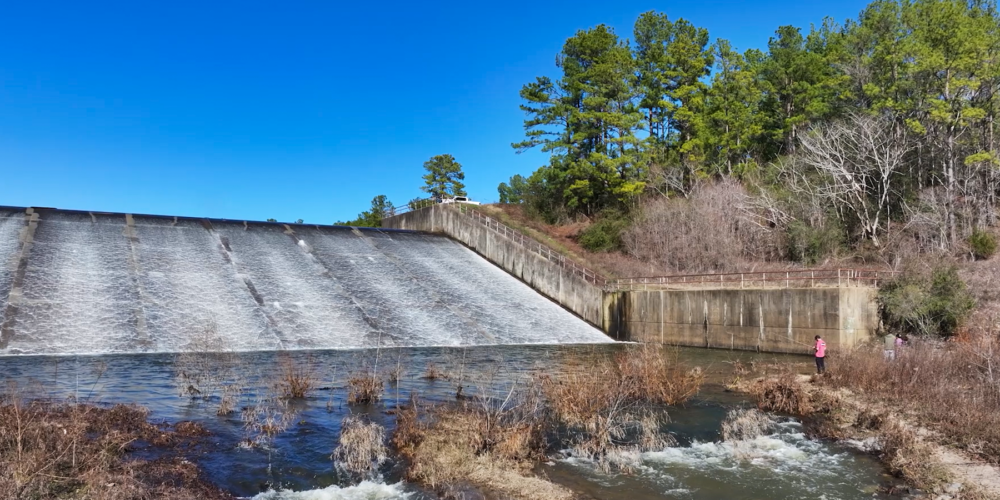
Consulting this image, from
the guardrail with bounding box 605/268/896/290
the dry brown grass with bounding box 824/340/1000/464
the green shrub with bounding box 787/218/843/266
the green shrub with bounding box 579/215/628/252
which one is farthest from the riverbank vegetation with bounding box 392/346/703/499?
the green shrub with bounding box 579/215/628/252

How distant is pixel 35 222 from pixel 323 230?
14.9m

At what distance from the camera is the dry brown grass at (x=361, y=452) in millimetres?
9219

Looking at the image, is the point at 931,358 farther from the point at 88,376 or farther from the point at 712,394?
the point at 88,376

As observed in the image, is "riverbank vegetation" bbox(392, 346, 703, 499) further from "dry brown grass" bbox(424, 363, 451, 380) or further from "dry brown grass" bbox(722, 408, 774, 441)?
"dry brown grass" bbox(424, 363, 451, 380)

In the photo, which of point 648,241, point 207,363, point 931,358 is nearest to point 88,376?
point 207,363

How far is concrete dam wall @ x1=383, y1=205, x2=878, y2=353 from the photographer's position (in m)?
23.3

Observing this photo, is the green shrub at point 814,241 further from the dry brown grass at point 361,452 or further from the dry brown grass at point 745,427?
the dry brown grass at point 361,452

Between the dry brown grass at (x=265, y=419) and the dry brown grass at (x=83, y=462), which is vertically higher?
the dry brown grass at (x=83, y=462)

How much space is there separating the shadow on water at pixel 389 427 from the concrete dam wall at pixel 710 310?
4.76 metres

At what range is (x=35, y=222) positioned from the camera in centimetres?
3108

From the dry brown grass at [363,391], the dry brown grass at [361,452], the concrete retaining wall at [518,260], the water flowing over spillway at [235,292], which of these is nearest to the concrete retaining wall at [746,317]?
the concrete retaining wall at [518,260]

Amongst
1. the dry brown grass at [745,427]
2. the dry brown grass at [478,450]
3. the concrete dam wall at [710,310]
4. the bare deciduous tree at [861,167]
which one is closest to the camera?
the dry brown grass at [478,450]

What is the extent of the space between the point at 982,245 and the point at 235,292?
35500mm

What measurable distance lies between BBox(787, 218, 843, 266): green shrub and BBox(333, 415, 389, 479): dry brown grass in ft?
105
